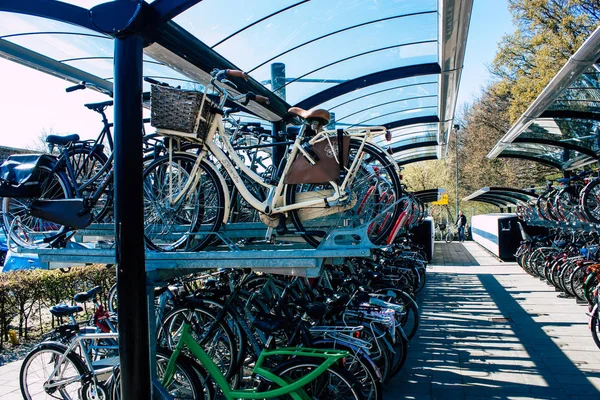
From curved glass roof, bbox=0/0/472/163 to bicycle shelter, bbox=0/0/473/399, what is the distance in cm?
1

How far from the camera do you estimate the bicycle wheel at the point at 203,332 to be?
13.0 ft

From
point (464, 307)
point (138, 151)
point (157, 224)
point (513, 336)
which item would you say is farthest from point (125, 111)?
point (464, 307)

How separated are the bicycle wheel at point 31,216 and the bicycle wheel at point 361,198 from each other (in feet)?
6.49

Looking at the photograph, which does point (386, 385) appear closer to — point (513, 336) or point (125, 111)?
point (513, 336)

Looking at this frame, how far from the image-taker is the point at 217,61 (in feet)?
16.4

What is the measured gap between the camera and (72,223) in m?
3.57

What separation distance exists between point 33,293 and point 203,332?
3.92 meters

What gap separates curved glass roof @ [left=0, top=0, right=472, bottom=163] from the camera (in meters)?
4.30

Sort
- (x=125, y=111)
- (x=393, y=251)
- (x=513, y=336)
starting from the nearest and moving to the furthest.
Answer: (x=125, y=111) → (x=513, y=336) → (x=393, y=251)

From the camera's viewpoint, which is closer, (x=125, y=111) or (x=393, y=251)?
(x=125, y=111)

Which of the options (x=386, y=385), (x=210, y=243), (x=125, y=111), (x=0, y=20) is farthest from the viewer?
(x=386, y=385)

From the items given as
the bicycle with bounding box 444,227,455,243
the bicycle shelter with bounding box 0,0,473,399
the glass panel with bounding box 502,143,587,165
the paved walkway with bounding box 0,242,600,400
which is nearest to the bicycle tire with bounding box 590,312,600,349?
the paved walkway with bounding box 0,242,600,400

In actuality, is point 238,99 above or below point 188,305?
above

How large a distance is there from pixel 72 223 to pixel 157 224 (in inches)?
28.0
